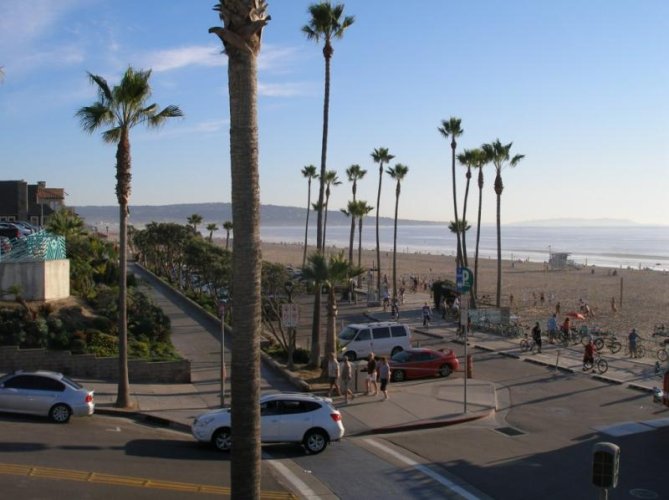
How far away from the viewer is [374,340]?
2934cm

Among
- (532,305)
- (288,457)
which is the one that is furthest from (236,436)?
(532,305)

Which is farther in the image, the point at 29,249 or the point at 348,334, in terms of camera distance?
the point at 348,334

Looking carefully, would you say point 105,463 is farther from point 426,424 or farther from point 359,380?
point 359,380

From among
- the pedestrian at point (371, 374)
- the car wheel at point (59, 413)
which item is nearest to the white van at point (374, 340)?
the pedestrian at point (371, 374)

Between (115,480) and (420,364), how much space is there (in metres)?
14.8

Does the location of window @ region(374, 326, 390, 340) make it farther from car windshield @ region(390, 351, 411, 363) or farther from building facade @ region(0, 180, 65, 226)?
building facade @ region(0, 180, 65, 226)

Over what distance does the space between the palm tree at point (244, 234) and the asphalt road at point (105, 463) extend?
15.9 feet

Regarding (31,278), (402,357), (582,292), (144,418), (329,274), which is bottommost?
(582,292)

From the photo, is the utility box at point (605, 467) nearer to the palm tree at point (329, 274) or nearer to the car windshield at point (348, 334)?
the palm tree at point (329, 274)

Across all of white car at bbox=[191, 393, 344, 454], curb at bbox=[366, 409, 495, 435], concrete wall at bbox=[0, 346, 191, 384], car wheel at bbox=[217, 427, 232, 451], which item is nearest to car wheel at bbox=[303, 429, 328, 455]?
white car at bbox=[191, 393, 344, 454]

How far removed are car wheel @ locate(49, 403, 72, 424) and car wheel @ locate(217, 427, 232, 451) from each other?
426 centimetres

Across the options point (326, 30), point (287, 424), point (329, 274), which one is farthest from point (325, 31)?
point (287, 424)

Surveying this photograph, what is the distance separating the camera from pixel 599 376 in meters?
25.8

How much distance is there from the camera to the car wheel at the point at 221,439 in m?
15.3
